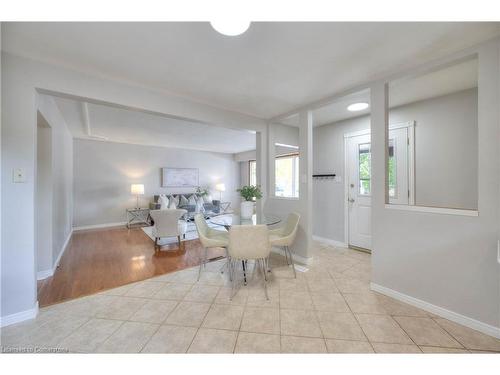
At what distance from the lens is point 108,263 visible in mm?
3051

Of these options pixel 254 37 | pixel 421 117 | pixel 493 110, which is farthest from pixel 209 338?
pixel 421 117

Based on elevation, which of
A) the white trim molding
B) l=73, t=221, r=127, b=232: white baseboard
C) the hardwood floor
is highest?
the white trim molding

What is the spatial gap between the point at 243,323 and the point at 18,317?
1.90 meters

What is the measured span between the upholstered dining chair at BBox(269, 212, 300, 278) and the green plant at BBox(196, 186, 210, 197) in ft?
14.7

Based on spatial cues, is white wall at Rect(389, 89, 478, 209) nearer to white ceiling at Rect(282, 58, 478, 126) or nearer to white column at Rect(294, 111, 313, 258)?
white ceiling at Rect(282, 58, 478, 126)

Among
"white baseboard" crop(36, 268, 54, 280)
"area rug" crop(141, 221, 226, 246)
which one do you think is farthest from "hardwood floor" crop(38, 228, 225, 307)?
"area rug" crop(141, 221, 226, 246)

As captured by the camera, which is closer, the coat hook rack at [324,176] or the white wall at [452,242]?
the white wall at [452,242]

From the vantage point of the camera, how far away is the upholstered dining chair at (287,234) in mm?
2484

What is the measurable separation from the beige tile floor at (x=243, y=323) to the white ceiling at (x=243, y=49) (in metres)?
2.25

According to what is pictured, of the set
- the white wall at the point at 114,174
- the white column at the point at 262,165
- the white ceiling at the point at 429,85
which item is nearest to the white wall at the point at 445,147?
the white ceiling at the point at 429,85

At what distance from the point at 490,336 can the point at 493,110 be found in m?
1.70

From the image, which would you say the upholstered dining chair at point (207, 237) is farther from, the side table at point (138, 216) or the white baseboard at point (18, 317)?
the side table at point (138, 216)

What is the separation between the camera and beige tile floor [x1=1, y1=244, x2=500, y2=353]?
A: 1.45 m
